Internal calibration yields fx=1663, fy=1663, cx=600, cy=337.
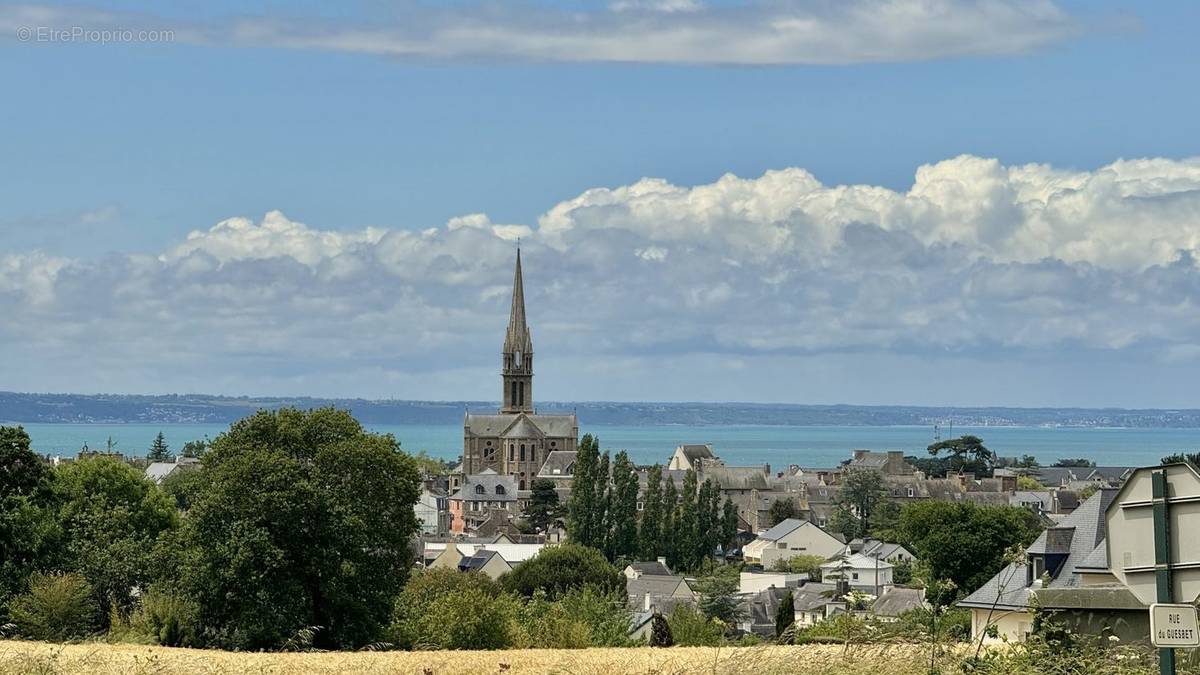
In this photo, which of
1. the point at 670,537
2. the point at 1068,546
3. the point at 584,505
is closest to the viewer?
the point at 1068,546

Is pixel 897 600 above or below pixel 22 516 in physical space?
below

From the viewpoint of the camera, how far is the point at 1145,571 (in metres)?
8.30

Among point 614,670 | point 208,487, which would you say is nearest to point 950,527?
point 208,487

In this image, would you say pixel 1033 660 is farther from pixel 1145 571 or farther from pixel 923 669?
pixel 1145 571

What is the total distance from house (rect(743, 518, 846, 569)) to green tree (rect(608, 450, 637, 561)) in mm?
15277

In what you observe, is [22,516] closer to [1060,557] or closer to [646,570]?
[1060,557]

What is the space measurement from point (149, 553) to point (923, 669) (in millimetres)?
32790

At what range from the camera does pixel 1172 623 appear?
324 inches

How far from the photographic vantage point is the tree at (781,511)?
5699 inches

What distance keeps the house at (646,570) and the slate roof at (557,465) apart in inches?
3210

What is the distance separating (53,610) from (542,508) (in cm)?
10525

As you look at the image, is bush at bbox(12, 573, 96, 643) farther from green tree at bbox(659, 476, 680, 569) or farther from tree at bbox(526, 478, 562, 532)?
tree at bbox(526, 478, 562, 532)

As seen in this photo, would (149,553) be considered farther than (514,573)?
No

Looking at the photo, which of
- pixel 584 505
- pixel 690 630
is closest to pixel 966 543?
pixel 690 630
